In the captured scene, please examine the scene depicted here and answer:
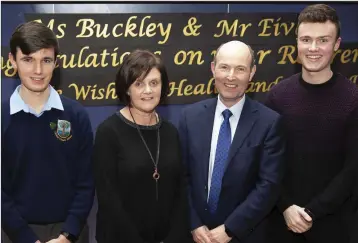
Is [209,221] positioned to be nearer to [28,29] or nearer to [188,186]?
[188,186]

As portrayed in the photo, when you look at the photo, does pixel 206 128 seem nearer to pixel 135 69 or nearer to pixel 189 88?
pixel 135 69

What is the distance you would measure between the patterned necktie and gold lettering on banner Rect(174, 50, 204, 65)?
106 centimetres

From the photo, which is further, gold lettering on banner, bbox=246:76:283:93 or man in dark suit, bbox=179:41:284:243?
gold lettering on banner, bbox=246:76:283:93

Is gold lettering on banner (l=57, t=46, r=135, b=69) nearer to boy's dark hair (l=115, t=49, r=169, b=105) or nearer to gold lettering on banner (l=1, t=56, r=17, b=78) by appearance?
gold lettering on banner (l=1, t=56, r=17, b=78)

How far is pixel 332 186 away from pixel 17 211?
5.41ft

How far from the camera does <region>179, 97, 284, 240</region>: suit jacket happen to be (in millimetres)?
2584

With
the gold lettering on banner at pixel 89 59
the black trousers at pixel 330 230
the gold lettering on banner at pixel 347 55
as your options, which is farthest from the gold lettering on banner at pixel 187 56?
the black trousers at pixel 330 230

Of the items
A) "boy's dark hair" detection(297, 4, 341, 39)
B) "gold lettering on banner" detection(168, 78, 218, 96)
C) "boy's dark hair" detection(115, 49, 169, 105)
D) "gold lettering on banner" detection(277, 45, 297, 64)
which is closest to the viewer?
"boy's dark hair" detection(115, 49, 169, 105)

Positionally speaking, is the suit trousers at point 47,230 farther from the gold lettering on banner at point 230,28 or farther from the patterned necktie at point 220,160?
the gold lettering on banner at point 230,28

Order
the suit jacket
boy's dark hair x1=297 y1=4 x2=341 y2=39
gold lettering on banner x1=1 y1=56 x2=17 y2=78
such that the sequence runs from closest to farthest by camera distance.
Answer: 1. the suit jacket
2. boy's dark hair x1=297 y1=4 x2=341 y2=39
3. gold lettering on banner x1=1 y1=56 x2=17 y2=78

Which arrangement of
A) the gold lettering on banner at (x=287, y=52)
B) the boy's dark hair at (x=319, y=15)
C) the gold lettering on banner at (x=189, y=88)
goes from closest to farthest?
the boy's dark hair at (x=319, y=15), the gold lettering on banner at (x=189, y=88), the gold lettering on banner at (x=287, y=52)

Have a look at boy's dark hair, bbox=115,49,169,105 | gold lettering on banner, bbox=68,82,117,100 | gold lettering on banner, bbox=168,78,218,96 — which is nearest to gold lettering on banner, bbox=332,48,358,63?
gold lettering on banner, bbox=168,78,218,96

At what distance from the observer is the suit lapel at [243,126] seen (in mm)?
2596

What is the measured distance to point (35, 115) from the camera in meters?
2.60
